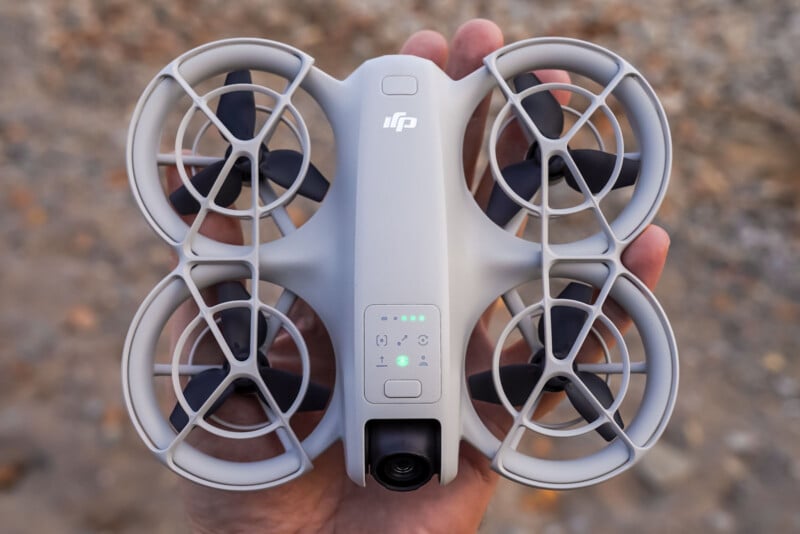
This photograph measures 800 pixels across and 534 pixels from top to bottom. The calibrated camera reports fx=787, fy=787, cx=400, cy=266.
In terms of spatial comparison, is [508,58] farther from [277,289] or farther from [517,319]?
[277,289]

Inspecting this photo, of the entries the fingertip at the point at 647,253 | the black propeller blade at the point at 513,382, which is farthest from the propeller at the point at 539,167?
the black propeller blade at the point at 513,382

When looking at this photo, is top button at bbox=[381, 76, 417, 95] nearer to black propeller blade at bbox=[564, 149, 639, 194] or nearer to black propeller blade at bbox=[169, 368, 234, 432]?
black propeller blade at bbox=[564, 149, 639, 194]

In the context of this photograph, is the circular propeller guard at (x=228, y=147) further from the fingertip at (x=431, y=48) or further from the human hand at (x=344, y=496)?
the fingertip at (x=431, y=48)

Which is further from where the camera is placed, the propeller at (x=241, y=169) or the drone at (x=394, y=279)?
the propeller at (x=241, y=169)

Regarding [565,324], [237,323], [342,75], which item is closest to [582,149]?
[565,324]

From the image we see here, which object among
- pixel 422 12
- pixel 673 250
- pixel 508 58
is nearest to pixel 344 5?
pixel 422 12

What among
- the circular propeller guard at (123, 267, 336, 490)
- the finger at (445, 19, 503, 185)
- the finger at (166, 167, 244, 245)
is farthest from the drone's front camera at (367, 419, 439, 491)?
the finger at (445, 19, 503, 185)
